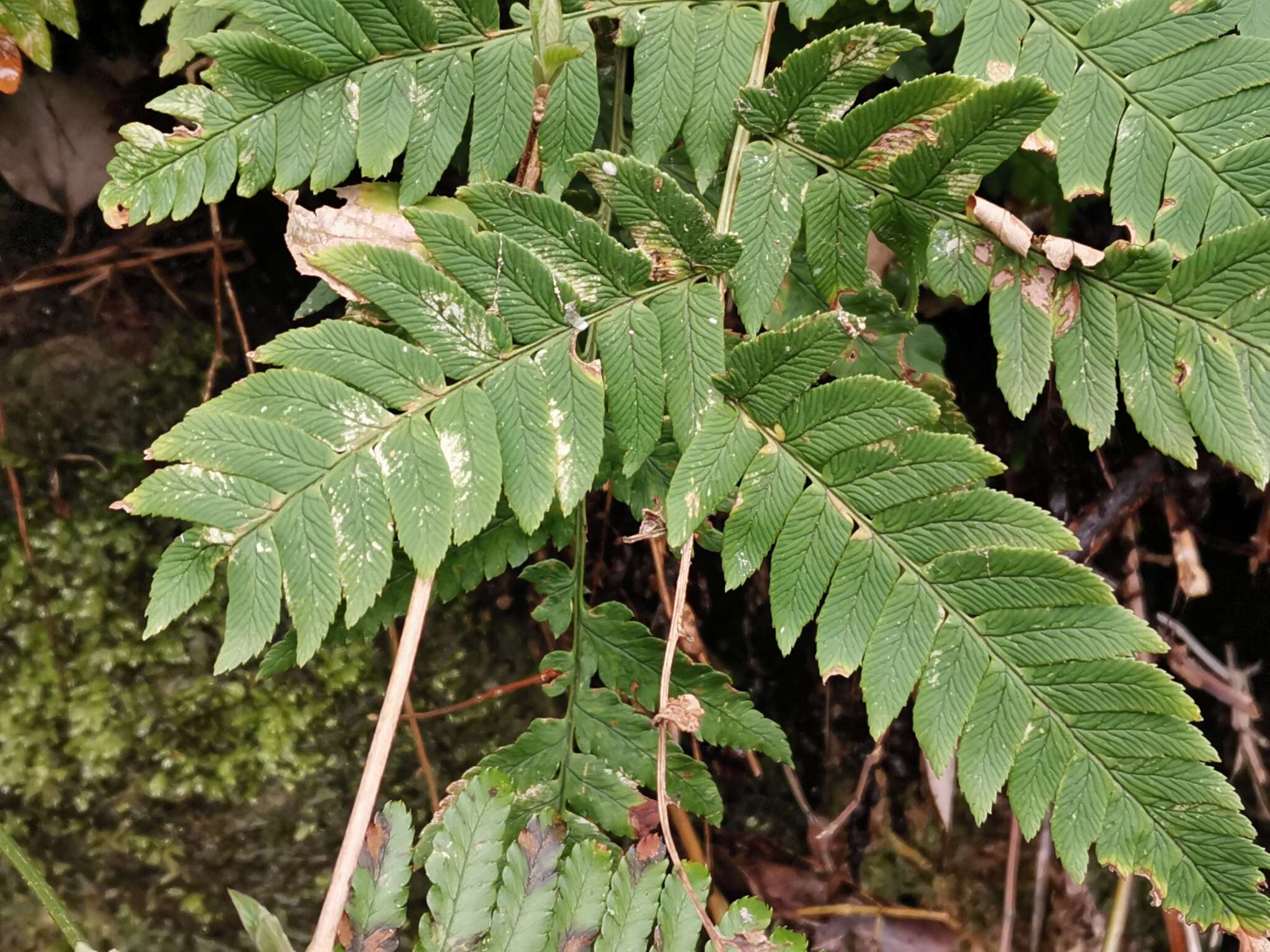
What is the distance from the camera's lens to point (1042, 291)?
4.25 ft

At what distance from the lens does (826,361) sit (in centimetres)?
125

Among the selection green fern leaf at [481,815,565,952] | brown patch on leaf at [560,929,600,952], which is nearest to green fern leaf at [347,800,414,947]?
green fern leaf at [481,815,565,952]

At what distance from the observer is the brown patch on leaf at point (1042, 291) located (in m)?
1.29

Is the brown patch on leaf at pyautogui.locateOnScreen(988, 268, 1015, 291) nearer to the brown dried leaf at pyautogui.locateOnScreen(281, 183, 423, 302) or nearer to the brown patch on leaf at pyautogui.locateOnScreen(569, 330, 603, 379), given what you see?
the brown patch on leaf at pyautogui.locateOnScreen(569, 330, 603, 379)

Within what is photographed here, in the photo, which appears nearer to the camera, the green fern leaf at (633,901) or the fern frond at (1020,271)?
the fern frond at (1020,271)

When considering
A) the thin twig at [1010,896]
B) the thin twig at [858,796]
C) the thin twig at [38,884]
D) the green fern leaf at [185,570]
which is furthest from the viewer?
the thin twig at [1010,896]

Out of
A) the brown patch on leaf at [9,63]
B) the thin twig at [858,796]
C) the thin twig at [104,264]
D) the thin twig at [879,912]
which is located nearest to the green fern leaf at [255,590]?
the thin twig at [104,264]

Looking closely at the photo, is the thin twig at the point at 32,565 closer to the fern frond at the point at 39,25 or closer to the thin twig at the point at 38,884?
the thin twig at the point at 38,884

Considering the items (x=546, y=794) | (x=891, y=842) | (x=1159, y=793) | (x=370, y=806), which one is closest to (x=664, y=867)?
(x=546, y=794)

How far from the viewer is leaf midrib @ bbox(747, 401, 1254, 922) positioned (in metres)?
1.11

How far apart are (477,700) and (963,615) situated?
1.23 metres

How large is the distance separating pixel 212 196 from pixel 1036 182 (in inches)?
62.5

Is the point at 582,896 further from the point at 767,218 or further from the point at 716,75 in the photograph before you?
the point at 716,75

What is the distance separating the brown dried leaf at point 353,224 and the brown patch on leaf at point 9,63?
63 centimetres
